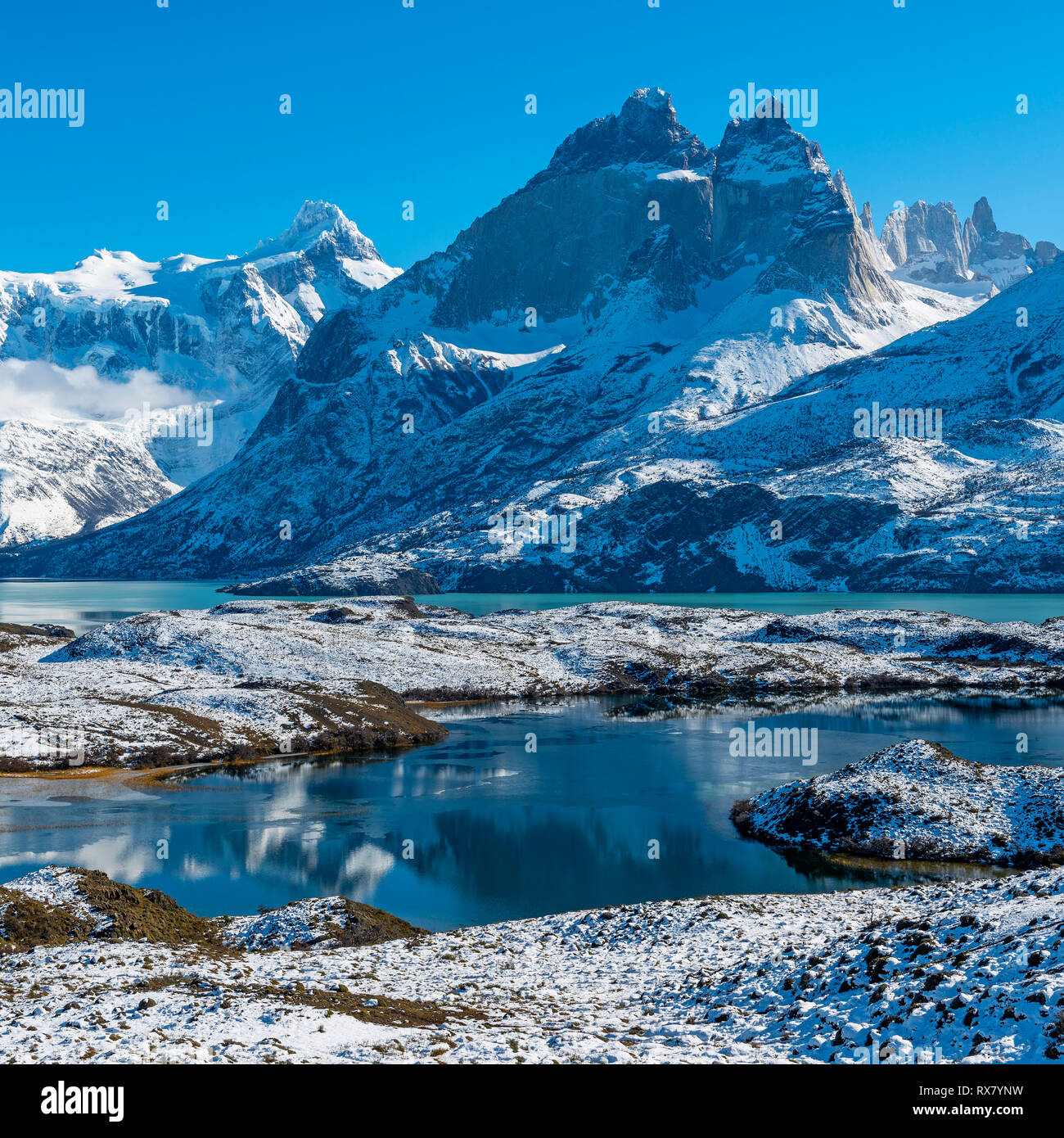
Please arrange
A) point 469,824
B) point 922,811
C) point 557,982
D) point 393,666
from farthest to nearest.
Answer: point 393,666 < point 469,824 < point 922,811 < point 557,982

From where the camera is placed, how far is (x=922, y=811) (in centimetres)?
4956

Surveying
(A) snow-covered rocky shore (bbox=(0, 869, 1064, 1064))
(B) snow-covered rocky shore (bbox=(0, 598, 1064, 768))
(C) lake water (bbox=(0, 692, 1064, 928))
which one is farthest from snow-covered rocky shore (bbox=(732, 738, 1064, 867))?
(B) snow-covered rocky shore (bbox=(0, 598, 1064, 768))

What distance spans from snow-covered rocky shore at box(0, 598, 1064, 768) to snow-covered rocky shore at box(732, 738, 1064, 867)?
35.2m

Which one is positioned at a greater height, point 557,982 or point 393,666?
point 393,666

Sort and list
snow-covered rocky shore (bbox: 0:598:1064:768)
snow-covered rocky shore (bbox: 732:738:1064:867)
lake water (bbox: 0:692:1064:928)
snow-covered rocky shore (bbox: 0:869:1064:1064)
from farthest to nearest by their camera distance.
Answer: snow-covered rocky shore (bbox: 0:598:1064:768) < snow-covered rocky shore (bbox: 732:738:1064:867) < lake water (bbox: 0:692:1064:928) < snow-covered rocky shore (bbox: 0:869:1064:1064)

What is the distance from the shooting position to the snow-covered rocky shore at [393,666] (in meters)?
73.7

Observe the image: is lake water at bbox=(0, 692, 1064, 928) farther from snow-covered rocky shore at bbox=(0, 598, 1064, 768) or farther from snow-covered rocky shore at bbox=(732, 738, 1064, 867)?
snow-covered rocky shore at bbox=(0, 598, 1064, 768)

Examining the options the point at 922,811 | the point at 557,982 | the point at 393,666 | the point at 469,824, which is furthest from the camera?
the point at 393,666

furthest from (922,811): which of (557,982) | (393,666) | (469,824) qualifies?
(393,666)

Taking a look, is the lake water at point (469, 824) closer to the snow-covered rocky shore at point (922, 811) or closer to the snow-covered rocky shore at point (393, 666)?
the snow-covered rocky shore at point (922, 811)

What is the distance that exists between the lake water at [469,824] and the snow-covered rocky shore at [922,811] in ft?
6.46

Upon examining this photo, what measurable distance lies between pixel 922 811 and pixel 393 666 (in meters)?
64.0

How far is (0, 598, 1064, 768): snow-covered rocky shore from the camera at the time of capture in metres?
73.7

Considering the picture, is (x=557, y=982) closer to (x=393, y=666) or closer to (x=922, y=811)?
(x=922, y=811)
